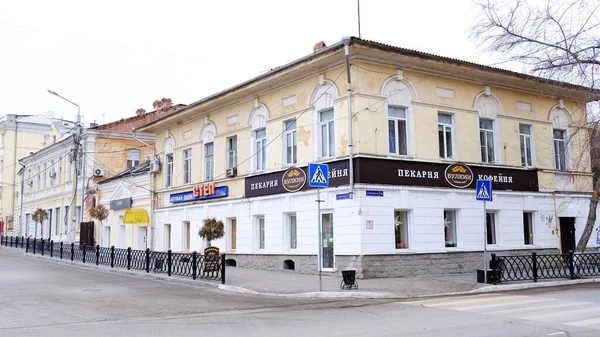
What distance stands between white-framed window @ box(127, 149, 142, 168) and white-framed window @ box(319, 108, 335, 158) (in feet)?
84.3

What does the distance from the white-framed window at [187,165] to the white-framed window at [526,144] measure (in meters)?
16.2

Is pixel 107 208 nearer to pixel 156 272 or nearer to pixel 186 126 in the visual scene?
pixel 186 126

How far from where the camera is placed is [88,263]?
26.7 m

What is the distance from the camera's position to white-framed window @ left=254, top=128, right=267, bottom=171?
23859 mm

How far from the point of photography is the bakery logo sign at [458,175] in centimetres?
2084

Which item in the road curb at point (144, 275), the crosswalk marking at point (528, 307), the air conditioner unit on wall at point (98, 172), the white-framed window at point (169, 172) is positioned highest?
the air conditioner unit on wall at point (98, 172)

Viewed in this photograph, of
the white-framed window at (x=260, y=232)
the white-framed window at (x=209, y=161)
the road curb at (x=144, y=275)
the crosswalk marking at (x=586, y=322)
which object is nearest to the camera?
the crosswalk marking at (x=586, y=322)

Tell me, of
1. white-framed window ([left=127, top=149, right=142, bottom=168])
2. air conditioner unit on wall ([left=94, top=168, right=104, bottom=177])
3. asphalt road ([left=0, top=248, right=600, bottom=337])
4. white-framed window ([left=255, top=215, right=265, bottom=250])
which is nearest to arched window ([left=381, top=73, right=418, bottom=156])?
white-framed window ([left=255, top=215, right=265, bottom=250])

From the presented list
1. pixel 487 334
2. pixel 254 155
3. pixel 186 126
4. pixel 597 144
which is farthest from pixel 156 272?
pixel 597 144

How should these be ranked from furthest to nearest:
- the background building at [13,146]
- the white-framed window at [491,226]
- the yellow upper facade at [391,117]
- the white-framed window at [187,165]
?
the background building at [13,146] → the white-framed window at [187,165] → the white-framed window at [491,226] → the yellow upper facade at [391,117]

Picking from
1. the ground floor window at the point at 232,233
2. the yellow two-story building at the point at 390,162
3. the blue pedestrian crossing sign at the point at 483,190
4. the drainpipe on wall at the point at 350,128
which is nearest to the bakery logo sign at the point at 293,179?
the yellow two-story building at the point at 390,162

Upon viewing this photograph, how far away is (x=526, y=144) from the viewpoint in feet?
79.2

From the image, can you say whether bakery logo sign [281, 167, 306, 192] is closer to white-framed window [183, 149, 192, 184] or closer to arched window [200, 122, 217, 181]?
arched window [200, 122, 217, 181]

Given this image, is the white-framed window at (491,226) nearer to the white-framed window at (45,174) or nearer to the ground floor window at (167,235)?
the ground floor window at (167,235)
